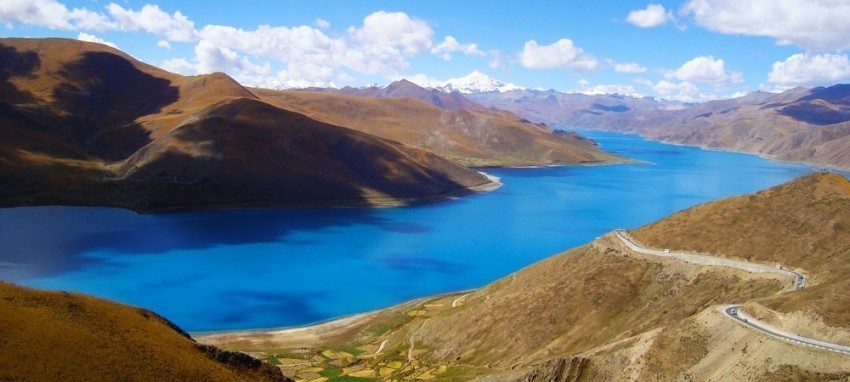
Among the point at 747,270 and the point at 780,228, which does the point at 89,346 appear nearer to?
the point at 747,270

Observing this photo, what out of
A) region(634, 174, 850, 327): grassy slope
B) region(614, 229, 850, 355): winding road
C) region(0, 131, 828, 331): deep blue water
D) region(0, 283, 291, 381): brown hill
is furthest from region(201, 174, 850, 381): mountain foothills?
region(0, 283, 291, 381): brown hill

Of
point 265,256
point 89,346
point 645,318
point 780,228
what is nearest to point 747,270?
point 780,228

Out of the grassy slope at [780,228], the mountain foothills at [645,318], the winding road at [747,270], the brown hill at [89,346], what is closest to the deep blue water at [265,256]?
the mountain foothills at [645,318]

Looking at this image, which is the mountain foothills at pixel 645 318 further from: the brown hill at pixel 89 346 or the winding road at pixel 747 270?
the brown hill at pixel 89 346

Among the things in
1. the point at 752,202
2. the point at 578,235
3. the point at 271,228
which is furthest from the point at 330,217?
the point at 752,202

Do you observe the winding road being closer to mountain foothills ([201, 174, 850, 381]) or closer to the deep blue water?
mountain foothills ([201, 174, 850, 381])

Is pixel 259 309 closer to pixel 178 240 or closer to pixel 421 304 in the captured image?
pixel 421 304
